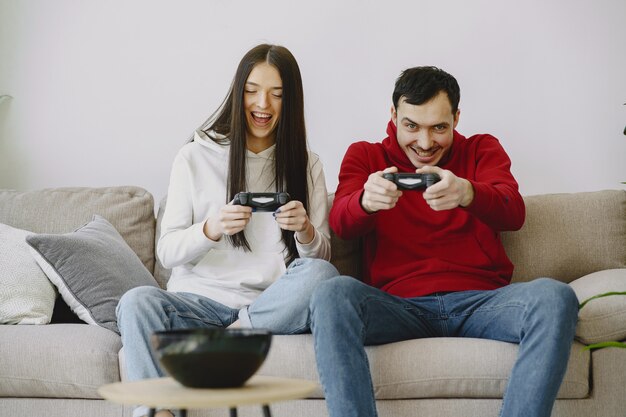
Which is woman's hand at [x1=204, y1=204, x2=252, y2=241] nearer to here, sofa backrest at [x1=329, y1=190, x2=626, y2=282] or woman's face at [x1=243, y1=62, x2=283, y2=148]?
woman's face at [x1=243, y1=62, x2=283, y2=148]

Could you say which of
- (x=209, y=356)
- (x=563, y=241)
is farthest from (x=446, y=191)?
(x=209, y=356)

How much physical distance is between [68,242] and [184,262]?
34 cm

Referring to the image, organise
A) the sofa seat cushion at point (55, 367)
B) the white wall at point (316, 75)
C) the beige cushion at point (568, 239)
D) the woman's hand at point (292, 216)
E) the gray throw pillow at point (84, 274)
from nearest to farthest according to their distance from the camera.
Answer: the sofa seat cushion at point (55, 367) < the woman's hand at point (292, 216) < the gray throw pillow at point (84, 274) < the beige cushion at point (568, 239) < the white wall at point (316, 75)

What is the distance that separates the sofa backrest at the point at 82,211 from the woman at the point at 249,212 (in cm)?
38

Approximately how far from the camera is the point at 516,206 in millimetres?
2008

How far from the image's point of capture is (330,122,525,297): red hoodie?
198 cm

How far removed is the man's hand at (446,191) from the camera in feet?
5.85

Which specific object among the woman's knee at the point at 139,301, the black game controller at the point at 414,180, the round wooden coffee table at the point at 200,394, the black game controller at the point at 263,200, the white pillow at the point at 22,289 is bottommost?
the white pillow at the point at 22,289

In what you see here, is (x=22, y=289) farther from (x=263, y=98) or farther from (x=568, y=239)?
(x=568, y=239)

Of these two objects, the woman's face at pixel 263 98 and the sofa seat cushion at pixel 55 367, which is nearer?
the sofa seat cushion at pixel 55 367

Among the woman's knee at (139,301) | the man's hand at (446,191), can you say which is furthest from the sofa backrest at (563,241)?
the woman's knee at (139,301)

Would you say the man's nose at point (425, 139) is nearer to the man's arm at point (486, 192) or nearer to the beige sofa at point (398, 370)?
the man's arm at point (486, 192)

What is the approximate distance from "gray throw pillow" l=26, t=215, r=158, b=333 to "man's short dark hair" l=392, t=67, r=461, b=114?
917 millimetres

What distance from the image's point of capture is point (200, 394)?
104 centimetres
